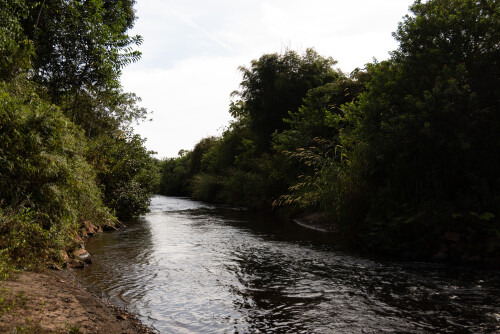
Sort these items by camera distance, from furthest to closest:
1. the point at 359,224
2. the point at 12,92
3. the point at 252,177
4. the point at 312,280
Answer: the point at 252,177, the point at 359,224, the point at 12,92, the point at 312,280

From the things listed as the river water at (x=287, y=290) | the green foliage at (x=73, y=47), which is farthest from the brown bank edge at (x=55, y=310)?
the green foliage at (x=73, y=47)

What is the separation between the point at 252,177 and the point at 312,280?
1933cm

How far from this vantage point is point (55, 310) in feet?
15.3

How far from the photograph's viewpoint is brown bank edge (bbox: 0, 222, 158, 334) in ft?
13.2

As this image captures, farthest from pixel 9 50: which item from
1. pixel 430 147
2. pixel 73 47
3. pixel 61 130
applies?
pixel 430 147

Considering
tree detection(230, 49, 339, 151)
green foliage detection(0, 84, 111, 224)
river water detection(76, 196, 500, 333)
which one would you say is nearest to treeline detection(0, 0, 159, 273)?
green foliage detection(0, 84, 111, 224)

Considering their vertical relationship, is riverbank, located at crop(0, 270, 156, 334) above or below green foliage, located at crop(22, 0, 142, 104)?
below

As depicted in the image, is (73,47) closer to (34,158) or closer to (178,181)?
(34,158)

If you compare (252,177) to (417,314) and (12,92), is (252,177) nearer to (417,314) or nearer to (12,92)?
(12,92)

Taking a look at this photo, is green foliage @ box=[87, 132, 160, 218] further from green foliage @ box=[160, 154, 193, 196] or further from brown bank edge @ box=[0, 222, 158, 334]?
green foliage @ box=[160, 154, 193, 196]

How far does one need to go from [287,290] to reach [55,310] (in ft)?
13.3

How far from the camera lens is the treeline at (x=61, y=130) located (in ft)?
23.3

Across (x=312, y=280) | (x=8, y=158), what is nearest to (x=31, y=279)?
(x=8, y=158)

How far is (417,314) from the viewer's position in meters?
5.64
